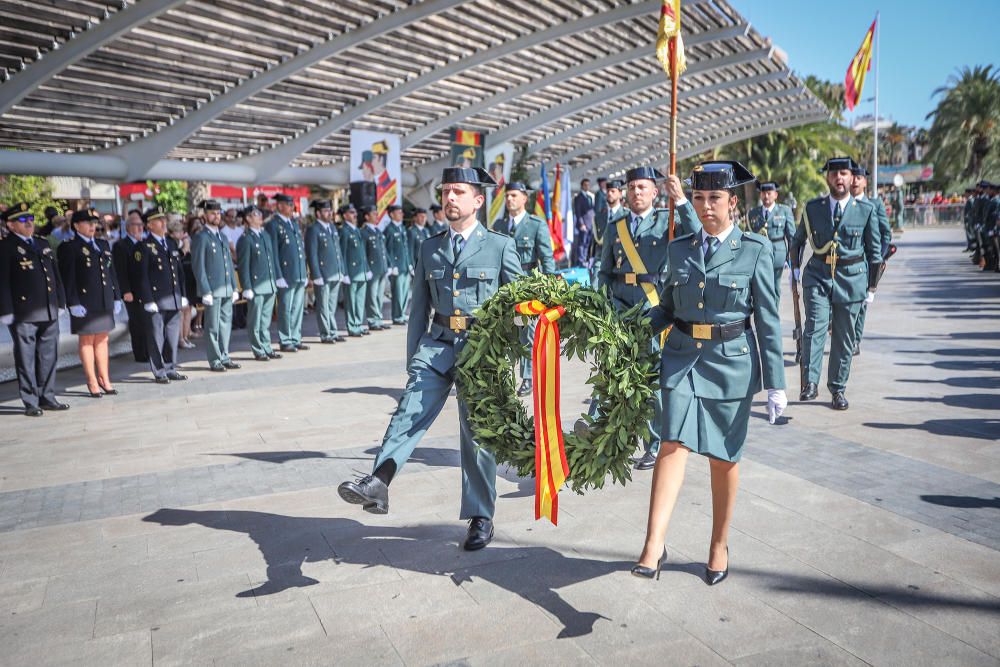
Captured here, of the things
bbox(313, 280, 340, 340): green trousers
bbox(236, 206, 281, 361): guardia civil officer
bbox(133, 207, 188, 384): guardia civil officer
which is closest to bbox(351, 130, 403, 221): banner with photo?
bbox(313, 280, 340, 340): green trousers

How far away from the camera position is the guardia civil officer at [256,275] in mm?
11727

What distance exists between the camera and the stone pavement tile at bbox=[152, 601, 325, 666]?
358cm

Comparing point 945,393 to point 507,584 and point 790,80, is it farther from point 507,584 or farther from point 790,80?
point 790,80

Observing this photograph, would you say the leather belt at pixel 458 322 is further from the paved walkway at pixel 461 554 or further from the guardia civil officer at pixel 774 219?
the guardia civil officer at pixel 774 219

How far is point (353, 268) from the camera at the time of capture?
1421 centimetres

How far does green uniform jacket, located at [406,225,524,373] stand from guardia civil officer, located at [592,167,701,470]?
167 cm

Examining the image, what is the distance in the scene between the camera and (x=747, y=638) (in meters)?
3.55

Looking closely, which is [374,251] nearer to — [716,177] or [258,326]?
[258,326]

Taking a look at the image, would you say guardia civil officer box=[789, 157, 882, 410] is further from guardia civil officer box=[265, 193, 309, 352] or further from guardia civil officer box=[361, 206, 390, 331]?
guardia civil officer box=[361, 206, 390, 331]

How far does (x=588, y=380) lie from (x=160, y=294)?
24.7 feet

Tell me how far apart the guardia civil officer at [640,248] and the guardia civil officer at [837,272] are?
2.16m

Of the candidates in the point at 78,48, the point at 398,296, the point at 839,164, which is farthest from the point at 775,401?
the point at 78,48

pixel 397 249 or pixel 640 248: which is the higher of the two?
pixel 640 248

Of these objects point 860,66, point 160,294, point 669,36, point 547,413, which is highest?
point 860,66
